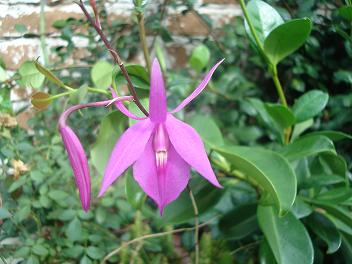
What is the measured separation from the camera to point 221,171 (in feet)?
3.22

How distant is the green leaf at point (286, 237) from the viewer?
2.54 ft

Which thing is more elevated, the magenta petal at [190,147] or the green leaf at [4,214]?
the magenta petal at [190,147]

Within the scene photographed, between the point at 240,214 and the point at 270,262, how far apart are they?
0.17m

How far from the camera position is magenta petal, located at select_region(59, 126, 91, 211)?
20.0 inches

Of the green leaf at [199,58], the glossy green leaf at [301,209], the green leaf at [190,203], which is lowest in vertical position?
the green leaf at [190,203]

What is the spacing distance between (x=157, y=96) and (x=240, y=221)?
0.57 m

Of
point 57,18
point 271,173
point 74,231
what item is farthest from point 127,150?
point 57,18

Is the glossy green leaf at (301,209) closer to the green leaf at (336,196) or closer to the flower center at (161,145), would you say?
the green leaf at (336,196)

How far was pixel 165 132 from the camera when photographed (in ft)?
1.77

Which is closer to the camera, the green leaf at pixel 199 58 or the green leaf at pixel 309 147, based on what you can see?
the green leaf at pixel 309 147

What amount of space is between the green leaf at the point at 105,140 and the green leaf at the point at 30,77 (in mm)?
123

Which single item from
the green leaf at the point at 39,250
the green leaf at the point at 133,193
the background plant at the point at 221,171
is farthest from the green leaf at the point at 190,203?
the green leaf at the point at 39,250

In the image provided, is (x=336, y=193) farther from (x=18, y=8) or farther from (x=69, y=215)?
(x=18, y=8)

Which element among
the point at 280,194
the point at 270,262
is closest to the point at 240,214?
the point at 270,262
